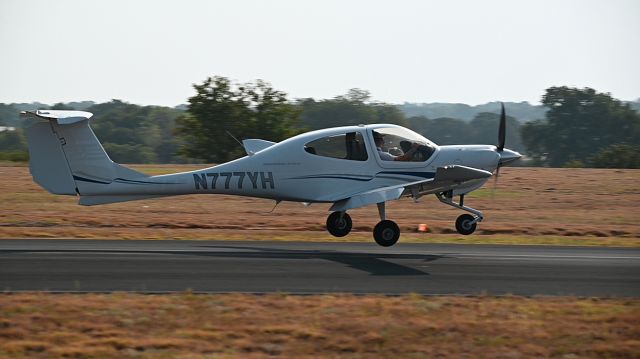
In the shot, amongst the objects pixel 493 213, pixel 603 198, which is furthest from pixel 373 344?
pixel 603 198

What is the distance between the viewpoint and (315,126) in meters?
83.4

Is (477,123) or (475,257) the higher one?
(477,123)

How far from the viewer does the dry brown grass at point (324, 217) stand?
73.2 ft

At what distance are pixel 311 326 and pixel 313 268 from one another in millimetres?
4763

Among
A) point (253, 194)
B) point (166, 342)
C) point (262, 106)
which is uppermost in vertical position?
point (262, 106)

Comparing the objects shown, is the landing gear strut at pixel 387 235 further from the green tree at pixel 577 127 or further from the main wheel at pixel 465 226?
the green tree at pixel 577 127

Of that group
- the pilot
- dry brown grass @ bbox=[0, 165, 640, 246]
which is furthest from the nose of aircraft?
the pilot

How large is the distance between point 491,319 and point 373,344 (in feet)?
6.46

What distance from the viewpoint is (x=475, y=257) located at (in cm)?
1752

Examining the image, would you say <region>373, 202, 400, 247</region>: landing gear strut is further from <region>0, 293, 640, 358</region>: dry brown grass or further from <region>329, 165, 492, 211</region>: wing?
<region>0, 293, 640, 358</region>: dry brown grass

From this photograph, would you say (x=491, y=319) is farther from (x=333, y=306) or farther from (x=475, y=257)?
(x=475, y=257)

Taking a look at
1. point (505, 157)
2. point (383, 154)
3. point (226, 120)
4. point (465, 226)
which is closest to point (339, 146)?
point (383, 154)

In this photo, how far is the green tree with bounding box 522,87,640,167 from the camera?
85.2m

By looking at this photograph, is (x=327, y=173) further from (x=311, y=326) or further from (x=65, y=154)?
(x=311, y=326)
